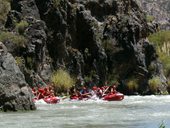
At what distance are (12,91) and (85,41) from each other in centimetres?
3170

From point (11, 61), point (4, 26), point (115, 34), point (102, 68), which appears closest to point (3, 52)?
point (11, 61)

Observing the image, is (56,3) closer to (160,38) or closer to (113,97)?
(113,97)

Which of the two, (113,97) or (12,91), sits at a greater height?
(12,91)

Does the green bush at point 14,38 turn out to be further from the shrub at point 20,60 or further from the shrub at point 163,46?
the shrub at point 163,46

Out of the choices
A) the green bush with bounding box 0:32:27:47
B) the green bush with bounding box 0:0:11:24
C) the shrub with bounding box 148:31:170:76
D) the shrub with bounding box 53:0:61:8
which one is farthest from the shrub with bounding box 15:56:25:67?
the shrub with bounding box 148:31:170:76

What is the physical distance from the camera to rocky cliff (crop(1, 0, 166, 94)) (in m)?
51.1

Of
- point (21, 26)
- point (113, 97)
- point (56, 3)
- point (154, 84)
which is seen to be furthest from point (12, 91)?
point (154, 84)

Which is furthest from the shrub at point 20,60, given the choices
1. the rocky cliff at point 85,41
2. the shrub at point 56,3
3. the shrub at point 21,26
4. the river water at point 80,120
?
the river water at point 80,120

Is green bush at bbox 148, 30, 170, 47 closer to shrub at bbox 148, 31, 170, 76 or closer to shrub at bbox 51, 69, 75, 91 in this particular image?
shrub at bbox 148, 31, 170, 76

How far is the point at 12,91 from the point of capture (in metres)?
27.3

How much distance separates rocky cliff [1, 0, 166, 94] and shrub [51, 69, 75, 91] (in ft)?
2.68

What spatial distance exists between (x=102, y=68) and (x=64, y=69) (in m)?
5.12

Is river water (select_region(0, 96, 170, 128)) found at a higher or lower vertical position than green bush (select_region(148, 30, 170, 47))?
lower

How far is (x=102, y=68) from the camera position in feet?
187
